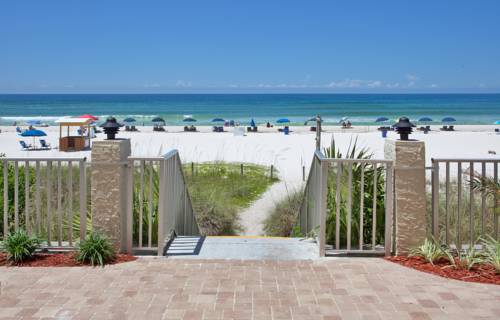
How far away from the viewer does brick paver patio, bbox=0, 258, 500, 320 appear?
4688mm

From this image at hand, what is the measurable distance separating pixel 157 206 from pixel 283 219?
3.67m

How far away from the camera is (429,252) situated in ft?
20.2

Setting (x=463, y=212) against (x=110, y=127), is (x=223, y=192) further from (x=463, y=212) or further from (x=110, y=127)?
(x=110, y=127)

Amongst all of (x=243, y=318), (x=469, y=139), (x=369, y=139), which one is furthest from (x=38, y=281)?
(x=469, y=139)

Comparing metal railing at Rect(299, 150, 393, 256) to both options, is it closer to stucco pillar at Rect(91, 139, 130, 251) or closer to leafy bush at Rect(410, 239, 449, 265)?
leafy bush at Rect(410, 239, 449, 265)

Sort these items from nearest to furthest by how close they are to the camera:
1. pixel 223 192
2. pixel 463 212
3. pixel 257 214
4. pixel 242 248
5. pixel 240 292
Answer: pixel 240 292, pixel 242 248, pixel 463 212, pixel 257 214, pixel 223 192

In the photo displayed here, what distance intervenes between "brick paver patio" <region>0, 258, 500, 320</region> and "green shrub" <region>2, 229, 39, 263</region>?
9.4 inches

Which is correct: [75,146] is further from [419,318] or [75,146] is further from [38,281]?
[419,318]

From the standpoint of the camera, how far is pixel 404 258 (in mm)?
6328

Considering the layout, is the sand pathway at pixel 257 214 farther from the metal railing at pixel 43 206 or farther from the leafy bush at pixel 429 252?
the leafy bush at pixel 429 252

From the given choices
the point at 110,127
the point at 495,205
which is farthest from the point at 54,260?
the point at 495,205

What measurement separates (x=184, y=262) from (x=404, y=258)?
2.43m

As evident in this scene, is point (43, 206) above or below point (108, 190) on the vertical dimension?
below

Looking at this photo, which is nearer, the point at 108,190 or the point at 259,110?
the point at 108,190
